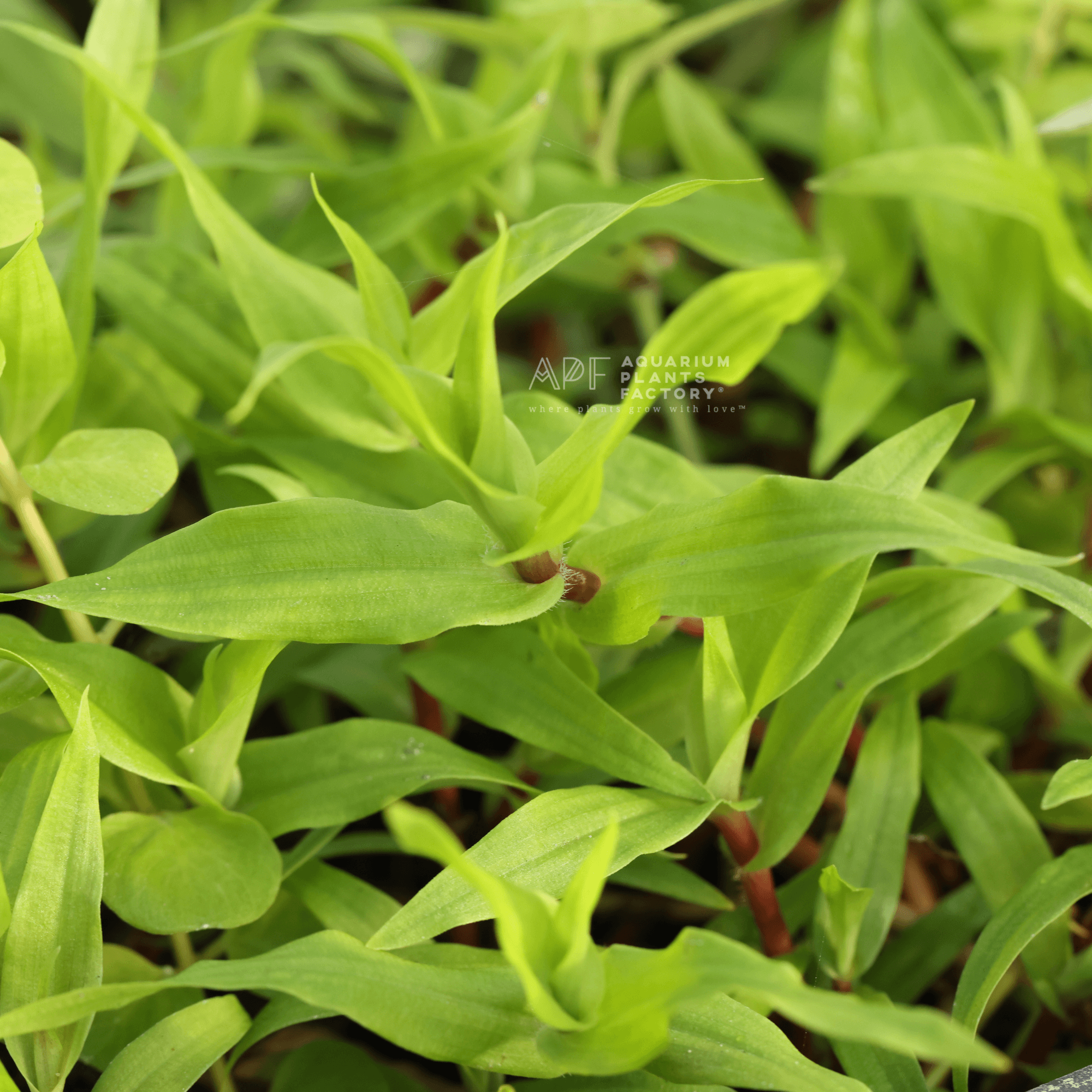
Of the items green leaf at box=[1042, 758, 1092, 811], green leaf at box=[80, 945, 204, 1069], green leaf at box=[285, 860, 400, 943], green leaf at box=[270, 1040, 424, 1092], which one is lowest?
green leaf at box=[270, 1040, 424, 1092]

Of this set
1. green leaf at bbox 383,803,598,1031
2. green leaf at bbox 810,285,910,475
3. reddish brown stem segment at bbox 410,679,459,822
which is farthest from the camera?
green leaf at bbox 810,285,910,475

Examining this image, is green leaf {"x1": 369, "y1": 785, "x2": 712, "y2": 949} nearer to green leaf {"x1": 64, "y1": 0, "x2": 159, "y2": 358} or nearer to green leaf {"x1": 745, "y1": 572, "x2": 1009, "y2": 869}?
green leaf {"x1": 745, "y1": 572, "x2": 1009, "y2": 869}

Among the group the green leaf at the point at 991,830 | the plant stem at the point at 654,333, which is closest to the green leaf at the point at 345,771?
the green leaf at the point at 991,830

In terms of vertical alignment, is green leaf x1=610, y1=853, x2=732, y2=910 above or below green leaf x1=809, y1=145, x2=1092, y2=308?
below

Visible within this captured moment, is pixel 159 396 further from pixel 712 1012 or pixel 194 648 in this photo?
pixel 712 1012

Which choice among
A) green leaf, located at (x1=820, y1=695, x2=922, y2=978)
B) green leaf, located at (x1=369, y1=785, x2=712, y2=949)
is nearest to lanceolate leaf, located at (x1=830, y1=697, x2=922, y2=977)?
green leaf, located at (x1=820, y1=695, x2=922, y2=978)

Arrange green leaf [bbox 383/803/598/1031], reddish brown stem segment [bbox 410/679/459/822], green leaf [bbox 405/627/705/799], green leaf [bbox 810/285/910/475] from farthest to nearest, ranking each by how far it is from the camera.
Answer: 1. green leaf [bbox 810/285/910/475]
2. reddish brown stem segment [bbox 410/679/459/822]
3. green leaf [bbox 405/627/705/799]
4. green leaf [bbox 383/803/598/1031]

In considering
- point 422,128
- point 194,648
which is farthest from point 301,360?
point 422,128

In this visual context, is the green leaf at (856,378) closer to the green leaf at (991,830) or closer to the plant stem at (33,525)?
the green leaf at (991,830)
